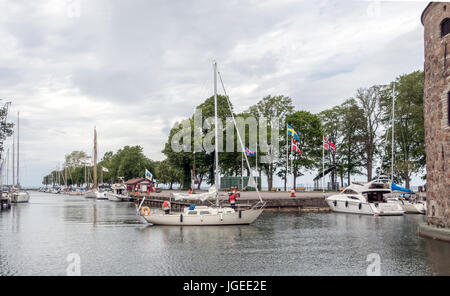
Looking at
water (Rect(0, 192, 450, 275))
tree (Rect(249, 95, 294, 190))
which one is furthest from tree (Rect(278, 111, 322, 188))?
water (Rect(0, 192, 450, 275))

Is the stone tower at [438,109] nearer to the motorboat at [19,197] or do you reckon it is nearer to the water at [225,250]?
the water at [225,250]

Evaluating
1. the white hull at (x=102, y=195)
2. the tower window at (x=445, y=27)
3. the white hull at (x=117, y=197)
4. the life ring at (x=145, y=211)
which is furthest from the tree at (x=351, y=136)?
the white hull at (x=102, y=195)

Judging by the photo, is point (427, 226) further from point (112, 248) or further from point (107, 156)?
point (107, 156)

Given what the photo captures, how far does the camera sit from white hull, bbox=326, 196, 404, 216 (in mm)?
41062

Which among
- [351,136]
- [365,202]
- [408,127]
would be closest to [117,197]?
[351,136]

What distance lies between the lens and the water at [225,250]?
16344mm

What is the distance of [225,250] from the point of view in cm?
2055

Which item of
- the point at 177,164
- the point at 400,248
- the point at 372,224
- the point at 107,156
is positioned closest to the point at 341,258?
the point at 400,248

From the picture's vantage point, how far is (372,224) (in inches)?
1303

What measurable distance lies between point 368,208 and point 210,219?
1944cm

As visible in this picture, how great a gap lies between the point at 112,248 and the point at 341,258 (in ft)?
40.2

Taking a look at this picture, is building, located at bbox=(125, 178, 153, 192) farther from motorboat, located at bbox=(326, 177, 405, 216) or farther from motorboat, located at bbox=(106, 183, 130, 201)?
motorboat, located at bbox=(326, 177, 405, 216)

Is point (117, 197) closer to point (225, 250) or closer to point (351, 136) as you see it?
point (351, 136)

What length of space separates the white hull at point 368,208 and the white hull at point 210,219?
51.2 feet
